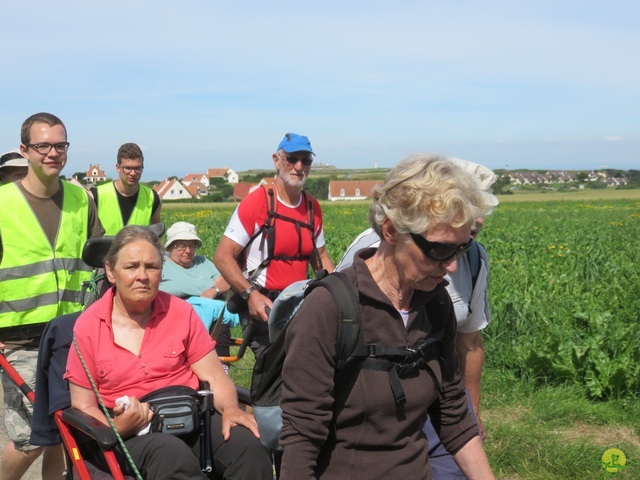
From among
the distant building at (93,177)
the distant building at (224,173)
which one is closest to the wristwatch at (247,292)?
the distant building at (93,177)

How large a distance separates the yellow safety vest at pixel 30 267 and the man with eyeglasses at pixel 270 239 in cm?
110

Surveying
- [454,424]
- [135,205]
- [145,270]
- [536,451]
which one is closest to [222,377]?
[145,270]

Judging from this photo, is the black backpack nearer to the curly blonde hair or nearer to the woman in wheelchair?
the curly blonde hair

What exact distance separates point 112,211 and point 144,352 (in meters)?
3.30

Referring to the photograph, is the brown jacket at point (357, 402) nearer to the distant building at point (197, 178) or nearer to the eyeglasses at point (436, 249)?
the eyeglasses at point (436, 249)

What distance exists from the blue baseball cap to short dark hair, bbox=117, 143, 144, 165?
1.73 meters

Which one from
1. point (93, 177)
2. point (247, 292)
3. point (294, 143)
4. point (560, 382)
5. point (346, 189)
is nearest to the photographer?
point (247, 292)

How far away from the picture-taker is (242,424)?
3701 mm

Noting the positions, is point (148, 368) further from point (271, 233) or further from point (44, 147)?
point (271, 233)

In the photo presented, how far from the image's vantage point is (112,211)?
22.6 feet

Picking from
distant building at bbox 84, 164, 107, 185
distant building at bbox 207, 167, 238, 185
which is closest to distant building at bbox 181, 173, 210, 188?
distant building at bbox 207, 167, 238, 185

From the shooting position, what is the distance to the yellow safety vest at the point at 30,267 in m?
4.66

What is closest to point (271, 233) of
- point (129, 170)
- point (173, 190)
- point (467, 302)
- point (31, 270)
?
point (31, 270)

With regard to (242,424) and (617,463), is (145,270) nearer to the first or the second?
(242,424)
